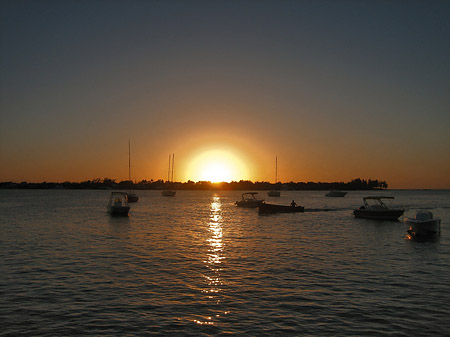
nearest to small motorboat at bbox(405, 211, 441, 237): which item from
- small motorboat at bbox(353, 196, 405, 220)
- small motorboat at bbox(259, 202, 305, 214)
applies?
small motorboat at bbox(353, 196, 405, 220)

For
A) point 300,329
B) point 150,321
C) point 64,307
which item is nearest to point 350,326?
point 300,329

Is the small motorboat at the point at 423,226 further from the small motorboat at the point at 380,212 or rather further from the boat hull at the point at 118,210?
the boat hull at the point at 118,210

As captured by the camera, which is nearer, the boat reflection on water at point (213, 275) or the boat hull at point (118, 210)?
the boat reflection on water at point (213, 275)

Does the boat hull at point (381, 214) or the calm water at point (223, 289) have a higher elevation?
the boat hull at point (381, 214)

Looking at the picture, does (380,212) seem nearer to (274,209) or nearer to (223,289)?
(274,209)

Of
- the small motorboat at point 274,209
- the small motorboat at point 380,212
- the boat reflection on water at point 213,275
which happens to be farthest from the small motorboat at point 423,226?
the small motorboat at point 274,209

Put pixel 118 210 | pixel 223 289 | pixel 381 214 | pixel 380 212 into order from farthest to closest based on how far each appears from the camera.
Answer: pixel 118 210 < pixel 381 214 < pixel 380 212 < pixel 223 289

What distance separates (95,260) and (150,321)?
14886 mm

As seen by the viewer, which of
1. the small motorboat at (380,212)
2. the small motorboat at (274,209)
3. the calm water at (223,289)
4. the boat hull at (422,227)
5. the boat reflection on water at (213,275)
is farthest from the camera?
the small motorboat at (274,209)

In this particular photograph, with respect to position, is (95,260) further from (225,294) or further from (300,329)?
(300,329)

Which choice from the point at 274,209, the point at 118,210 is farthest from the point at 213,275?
the point at 274,209

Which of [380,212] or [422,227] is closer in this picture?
[422,227]

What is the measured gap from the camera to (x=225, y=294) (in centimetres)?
1908

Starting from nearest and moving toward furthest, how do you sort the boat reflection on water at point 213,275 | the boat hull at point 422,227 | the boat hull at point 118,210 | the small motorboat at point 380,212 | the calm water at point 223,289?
the calm water at point 223,289
the boat reflection on water at point 213,275
the boat hull at point 422,227
the small motorboat at point 380,212
the boat hull at point 118,210
